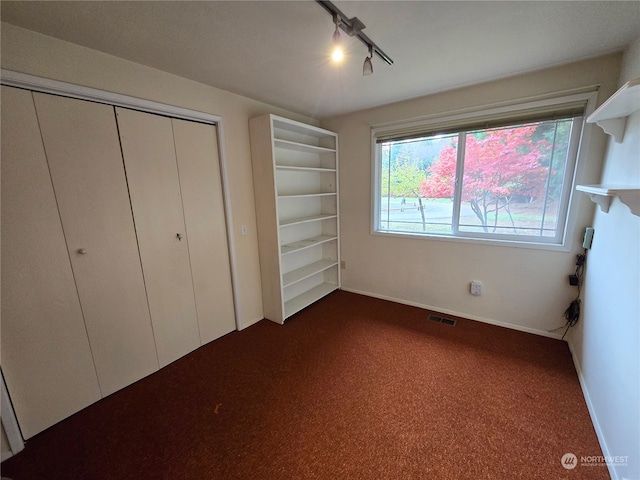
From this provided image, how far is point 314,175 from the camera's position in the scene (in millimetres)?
A: 3422

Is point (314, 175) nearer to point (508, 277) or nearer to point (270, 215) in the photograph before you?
point (270, 215)

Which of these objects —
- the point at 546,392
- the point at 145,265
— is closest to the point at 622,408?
the point at 546,392

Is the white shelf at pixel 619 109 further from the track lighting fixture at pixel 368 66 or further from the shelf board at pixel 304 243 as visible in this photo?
the shelf board at pixel 304 243

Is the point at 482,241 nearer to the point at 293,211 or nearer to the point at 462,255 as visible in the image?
the point at 462,255

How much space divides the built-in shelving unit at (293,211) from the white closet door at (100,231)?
1.13m

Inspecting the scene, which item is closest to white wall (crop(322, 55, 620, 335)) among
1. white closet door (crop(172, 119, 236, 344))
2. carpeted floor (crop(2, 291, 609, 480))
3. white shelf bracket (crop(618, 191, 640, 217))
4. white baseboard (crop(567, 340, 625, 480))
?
carpeted floor (crop(2, 291, 609, 480))

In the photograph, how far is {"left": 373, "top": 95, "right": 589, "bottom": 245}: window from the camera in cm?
219

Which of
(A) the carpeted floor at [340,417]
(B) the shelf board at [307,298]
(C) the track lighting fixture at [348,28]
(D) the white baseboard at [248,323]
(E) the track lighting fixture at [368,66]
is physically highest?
(C) the track lighting fixture at [348,28]

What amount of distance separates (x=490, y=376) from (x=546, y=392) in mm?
327

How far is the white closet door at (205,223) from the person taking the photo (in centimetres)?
213

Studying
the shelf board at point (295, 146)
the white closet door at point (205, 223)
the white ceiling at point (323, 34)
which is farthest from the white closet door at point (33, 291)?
the shelf board at point (295, 146)

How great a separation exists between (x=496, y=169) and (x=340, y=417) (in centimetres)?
254

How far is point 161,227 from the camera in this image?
6.65 feet
